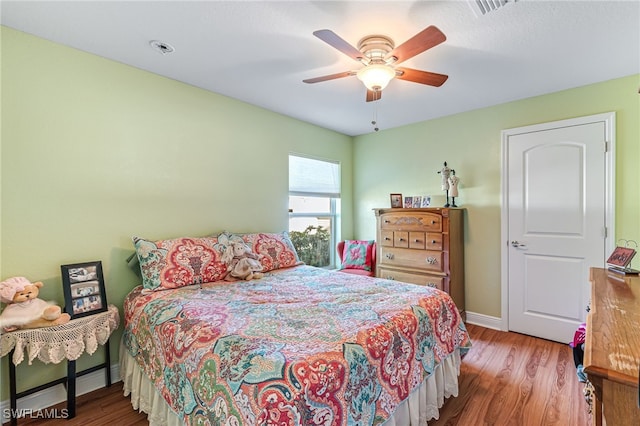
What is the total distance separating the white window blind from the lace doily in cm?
226

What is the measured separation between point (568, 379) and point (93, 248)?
3.70 metres

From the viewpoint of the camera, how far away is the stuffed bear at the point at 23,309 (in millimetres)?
1627

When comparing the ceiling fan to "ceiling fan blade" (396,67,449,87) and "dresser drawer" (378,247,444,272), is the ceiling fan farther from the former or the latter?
"dresser drawer" (378,247,444,272)

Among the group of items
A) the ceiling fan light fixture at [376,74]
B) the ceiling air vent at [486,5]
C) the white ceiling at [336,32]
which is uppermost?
the white ceiling at [336,32]

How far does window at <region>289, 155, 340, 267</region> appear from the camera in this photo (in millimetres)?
3672

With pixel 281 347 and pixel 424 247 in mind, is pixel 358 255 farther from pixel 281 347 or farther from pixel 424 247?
pixel 281 347

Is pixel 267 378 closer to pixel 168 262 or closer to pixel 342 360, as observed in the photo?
pixel 342 360

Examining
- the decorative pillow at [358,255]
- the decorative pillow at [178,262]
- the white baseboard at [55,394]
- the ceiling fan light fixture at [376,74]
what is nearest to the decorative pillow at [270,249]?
the decorative pillow at [178,262]

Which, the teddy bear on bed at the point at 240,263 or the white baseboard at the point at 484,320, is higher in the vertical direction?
the teddy bear on bed at the point at 240,263

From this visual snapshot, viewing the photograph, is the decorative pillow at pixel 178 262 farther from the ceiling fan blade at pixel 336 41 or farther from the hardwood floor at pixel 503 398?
the ceiling fan blade at pixel 336 41

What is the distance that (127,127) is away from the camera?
2.31 m

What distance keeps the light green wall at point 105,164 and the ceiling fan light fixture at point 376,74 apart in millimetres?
1633

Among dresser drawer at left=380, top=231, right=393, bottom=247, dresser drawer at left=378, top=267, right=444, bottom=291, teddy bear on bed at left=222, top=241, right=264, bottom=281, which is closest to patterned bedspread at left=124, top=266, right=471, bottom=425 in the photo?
teddy bear on bed at left=222, top=241, right=264, bottom=281

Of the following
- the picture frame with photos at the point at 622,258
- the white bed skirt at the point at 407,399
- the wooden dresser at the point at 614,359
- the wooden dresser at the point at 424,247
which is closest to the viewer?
the wooden dresser at the point at 614,359
